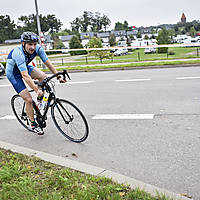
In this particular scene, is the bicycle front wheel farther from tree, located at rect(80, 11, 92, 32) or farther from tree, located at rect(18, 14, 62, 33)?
tree, located at rect(80, 11, 92, 32)

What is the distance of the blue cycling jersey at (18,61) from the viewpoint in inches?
Result: 201

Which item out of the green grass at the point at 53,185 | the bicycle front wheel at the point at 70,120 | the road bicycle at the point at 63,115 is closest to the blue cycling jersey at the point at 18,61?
the road bicycle at the point at 63,115

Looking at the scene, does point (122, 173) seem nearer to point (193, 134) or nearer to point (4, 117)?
point (193, 134)

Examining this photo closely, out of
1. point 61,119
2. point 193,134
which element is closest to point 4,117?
point 61,119

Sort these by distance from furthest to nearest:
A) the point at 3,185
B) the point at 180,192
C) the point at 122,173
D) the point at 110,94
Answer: the point at 110,94
the point at 122,173
the point at 3,185
the point at 180,192

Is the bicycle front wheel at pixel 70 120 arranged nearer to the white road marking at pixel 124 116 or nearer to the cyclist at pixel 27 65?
the cyclist at pixel 27 65

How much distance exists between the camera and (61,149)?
5242 mm

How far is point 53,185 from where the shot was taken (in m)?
3.70

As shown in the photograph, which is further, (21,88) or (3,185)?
(21,88)

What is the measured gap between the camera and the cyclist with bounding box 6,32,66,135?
5062 millimetres

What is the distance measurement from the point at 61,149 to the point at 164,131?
188 cm

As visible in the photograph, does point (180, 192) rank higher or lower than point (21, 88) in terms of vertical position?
lower

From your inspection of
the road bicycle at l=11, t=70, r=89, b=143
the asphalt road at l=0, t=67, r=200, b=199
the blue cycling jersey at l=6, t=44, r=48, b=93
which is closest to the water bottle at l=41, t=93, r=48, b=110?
the road bicycle at l=11, t=70, r=89, b=143

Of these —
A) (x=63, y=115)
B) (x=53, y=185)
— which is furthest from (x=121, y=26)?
(x=53, y=185)
